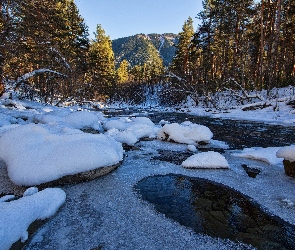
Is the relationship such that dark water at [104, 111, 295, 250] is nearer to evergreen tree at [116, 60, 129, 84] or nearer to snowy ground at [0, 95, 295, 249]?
snowy ground at [0, 95, 295, 249]

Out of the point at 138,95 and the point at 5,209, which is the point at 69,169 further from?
the point at 138,95

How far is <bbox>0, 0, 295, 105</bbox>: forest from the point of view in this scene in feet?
30.3

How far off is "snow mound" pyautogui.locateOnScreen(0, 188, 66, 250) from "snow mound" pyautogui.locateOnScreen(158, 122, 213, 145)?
3.50m

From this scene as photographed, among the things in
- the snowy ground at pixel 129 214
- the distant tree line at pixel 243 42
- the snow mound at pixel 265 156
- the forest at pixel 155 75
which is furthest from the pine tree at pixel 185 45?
the snowy ground at pixel 129 214

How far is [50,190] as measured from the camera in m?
2.06

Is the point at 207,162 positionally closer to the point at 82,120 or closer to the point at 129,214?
the point at 129,214

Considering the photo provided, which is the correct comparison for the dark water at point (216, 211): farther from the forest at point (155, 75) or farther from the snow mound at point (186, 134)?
the forest at point (155, 75)

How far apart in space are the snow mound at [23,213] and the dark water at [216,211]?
0.92 meters

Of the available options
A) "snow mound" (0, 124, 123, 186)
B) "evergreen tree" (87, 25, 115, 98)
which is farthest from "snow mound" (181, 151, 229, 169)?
"evergreen tree" (87, 25, 115, 98)

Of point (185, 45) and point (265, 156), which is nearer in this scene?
point (265, 156)

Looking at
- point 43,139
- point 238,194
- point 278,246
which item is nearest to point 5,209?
point 43,139

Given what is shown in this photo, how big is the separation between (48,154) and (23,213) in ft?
3.49

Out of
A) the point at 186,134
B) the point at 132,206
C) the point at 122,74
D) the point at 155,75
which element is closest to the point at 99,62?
the point at 155,75

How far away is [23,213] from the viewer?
1.62 m
